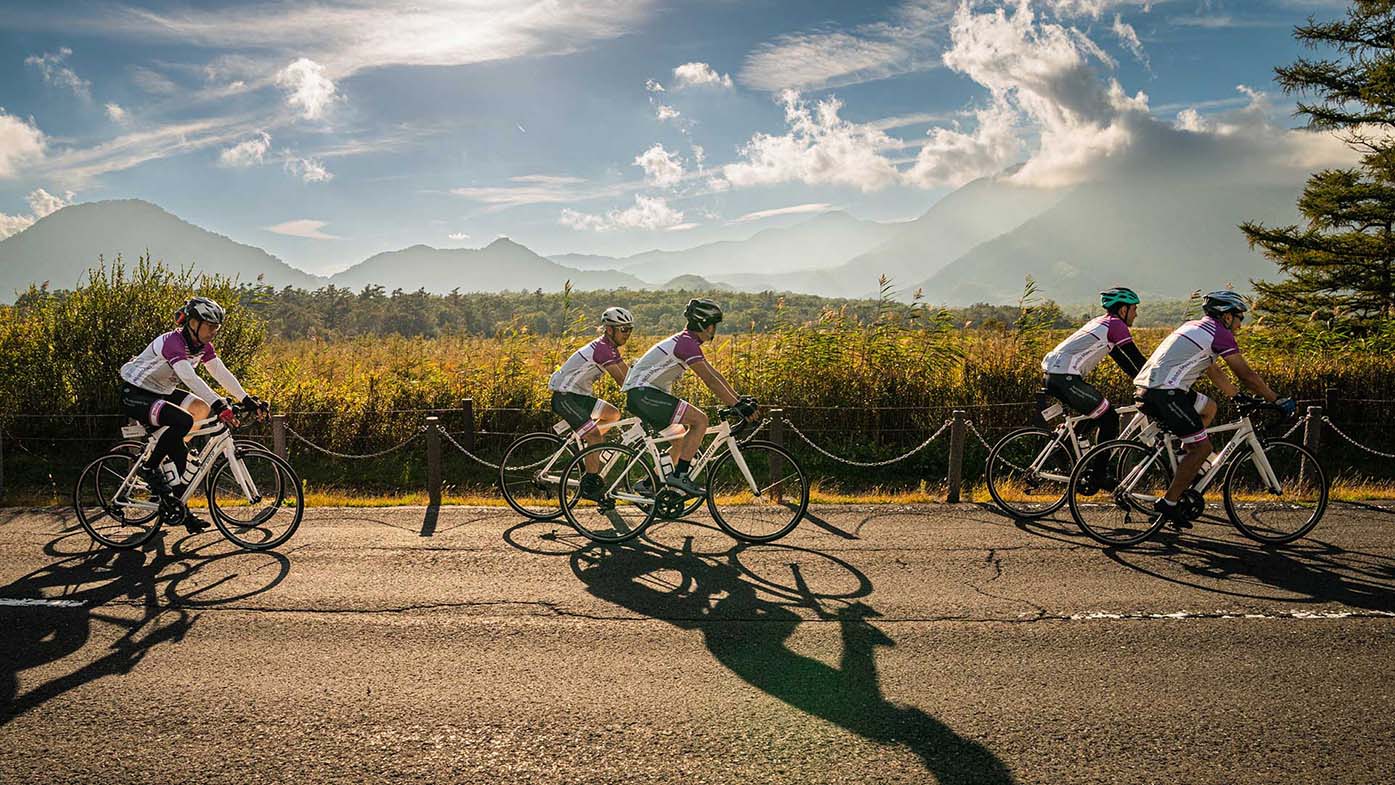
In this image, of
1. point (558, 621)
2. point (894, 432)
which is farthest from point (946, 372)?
point (558, 621)

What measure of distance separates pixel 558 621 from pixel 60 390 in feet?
41.3

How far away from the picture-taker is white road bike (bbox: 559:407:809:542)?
25.0 feet

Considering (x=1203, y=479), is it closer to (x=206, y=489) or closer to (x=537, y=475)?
(x=537, y=475)

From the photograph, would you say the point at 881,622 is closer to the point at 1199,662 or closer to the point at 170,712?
the point at 1199,662

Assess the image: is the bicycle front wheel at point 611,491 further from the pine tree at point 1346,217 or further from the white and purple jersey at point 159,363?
the pine tree at point 1346,217

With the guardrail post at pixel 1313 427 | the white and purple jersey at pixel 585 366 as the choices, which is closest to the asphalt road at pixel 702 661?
the white and purple jersey at pixel 585 366

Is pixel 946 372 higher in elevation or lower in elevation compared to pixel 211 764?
higher

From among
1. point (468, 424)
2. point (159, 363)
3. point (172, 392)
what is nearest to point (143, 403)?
point (172, 392)

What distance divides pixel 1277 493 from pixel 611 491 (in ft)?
20.4

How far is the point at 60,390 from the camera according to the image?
13391mm

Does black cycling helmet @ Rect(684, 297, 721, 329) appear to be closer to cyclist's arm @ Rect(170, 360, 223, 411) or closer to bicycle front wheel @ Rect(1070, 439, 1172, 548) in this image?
bicycle front wheel @ Rect(1070, 439, 1172, 548)

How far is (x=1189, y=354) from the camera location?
716cm

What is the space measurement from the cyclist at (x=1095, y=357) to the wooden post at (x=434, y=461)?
6.86 meters

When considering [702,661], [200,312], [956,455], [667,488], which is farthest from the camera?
[956,455]
